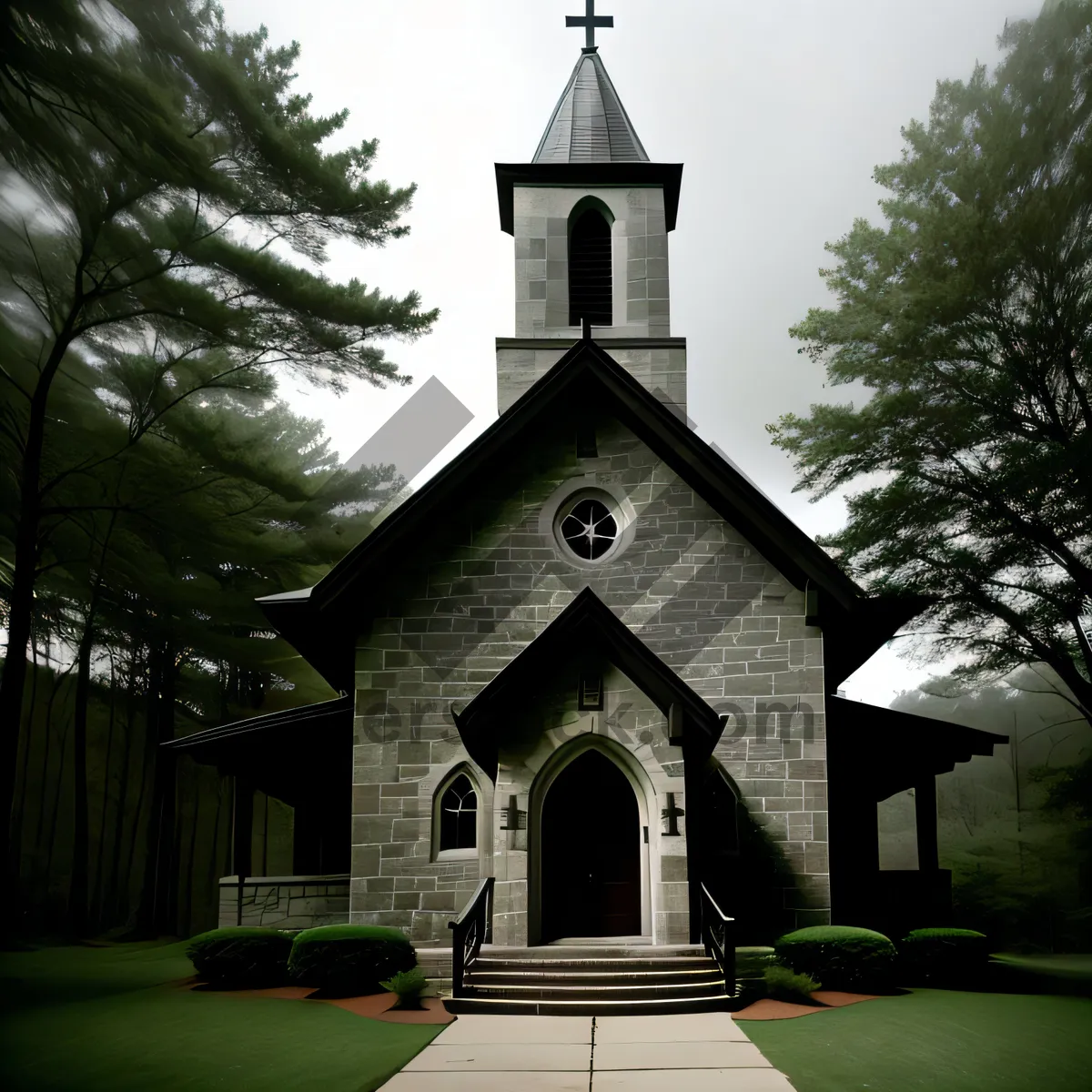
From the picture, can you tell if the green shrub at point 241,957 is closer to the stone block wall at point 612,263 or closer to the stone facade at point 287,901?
the stone facade at point 287,901

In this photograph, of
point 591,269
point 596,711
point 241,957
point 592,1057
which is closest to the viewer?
point 592,1057

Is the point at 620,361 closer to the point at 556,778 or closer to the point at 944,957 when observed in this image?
the point at 556,778

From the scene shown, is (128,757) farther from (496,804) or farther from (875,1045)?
(875,1045)

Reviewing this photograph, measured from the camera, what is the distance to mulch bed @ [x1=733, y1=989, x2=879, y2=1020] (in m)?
10.2

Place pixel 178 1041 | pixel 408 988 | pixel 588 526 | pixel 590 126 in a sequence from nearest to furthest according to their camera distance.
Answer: pixel 178 1041
pixel 408 988
pixel 588 526
pixel 590 126

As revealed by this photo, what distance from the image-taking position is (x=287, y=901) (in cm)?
1468

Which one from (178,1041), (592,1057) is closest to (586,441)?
(592,1057)

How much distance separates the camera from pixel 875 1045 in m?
8.73

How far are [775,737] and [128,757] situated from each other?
19.8m

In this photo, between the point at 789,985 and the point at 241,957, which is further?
the point at 241,957

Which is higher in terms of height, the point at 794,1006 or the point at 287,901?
the point at 287,901

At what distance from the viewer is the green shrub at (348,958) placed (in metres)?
11.5

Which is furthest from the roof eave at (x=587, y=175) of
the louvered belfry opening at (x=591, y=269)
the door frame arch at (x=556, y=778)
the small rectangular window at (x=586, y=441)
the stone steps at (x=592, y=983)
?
the stone steps at (x=592, y=983)

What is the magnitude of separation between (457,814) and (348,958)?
2402 millimetres
